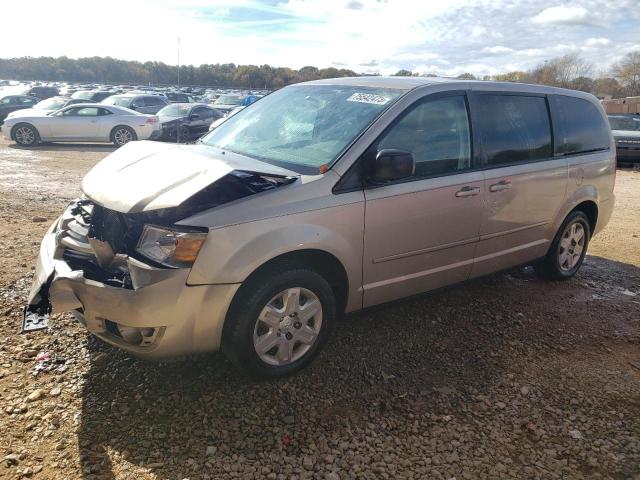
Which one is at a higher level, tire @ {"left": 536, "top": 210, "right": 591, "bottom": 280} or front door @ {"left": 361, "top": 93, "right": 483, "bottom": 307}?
front door @ {"left": 361, "top": 93, "right": 483, "bottom": 307}

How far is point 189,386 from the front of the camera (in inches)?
125

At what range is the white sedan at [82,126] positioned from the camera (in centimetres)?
1515

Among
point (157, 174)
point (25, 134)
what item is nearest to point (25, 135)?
point (25, 134)

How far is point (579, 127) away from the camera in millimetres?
5059

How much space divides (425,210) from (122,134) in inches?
576

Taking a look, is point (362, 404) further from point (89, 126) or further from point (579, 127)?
point (89, 126)

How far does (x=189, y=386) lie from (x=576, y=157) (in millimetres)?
4013

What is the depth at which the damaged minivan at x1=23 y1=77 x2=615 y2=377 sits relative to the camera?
2857 mm

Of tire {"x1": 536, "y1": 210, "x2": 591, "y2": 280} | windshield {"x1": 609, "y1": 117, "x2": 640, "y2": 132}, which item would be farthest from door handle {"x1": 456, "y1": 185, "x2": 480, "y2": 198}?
windshield {"x1": 609, "y1": 117, "x2": 640, "y2": 132}

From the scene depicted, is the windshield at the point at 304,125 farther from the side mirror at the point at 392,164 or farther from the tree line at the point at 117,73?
the tree line at the point at 117,73

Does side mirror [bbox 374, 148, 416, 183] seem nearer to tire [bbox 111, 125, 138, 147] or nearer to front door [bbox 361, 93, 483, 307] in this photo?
front door [bbox 361, 93, 483, 307]

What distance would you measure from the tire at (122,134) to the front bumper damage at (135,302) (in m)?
14.2

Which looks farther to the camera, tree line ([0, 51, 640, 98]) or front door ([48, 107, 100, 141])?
tree line ([0, 51, 640, 98])

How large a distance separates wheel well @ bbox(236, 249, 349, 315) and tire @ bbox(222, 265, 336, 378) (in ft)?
0.11
